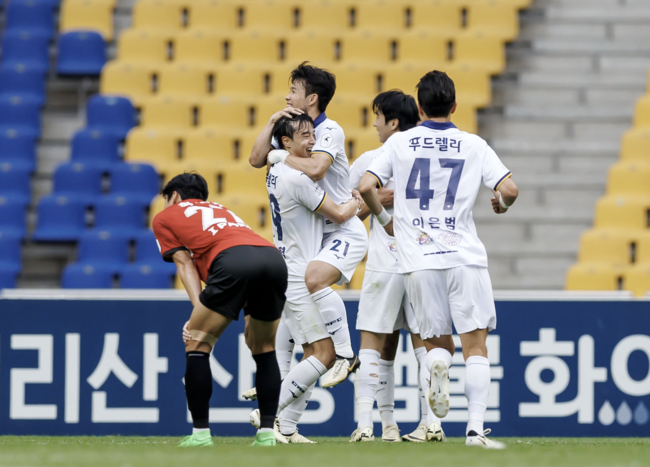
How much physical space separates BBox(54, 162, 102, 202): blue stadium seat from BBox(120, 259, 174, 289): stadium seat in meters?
1.32

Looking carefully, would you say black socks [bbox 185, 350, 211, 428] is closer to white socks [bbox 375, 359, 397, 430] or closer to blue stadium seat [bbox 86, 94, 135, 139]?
white socks [bbox 375, 359, 397, 430]

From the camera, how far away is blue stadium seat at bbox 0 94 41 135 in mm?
10875

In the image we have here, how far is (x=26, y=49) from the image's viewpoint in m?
11.6

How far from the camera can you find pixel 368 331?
208 inches

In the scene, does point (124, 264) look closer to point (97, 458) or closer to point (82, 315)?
point (82, 315)

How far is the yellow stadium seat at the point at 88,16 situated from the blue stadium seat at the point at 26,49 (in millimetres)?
355

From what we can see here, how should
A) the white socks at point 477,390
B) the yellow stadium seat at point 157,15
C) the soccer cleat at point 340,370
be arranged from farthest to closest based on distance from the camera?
the yellow stadium seat at point 157,15 → the soccer cleat at point 340,370 → the white socks at point 477,390

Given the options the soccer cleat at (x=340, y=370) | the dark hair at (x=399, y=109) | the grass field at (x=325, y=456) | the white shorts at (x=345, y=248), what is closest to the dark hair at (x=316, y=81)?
the dark hair at (x=399, y=109)

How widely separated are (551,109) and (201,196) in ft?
21.9

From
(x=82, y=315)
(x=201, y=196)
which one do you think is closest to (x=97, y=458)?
(x=201, y=196)

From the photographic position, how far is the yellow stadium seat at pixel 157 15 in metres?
11.7

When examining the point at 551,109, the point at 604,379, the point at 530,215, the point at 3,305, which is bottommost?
the point at 604,379

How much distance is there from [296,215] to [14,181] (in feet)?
19.7

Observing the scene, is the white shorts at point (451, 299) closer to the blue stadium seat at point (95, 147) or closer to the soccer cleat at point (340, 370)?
the soccer cleat at point (340, 370)
